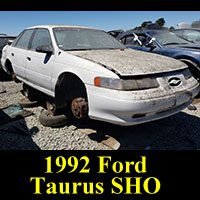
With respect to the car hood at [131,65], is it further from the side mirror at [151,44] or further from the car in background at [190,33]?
the car in background at [190,33]

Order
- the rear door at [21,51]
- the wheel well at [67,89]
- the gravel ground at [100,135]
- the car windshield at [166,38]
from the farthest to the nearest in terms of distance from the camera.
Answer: the car windshield at [166,38]
the rear door at [21,51]
the wheel well at [67,89]
the gravel ground at [100,135]

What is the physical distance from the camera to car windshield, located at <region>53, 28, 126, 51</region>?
2.68 metres

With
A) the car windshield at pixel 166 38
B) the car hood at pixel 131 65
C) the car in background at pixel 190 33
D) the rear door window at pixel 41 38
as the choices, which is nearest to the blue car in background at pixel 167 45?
the car windshield at pixel 166 38

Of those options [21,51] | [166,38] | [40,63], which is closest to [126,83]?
[40,63]

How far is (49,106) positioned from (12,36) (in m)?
4.41

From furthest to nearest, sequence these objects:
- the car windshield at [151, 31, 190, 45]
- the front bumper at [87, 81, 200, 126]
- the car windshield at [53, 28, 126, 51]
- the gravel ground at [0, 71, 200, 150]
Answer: the car windshield at [151, 31, 190, 45], the car windshield at [53, 28, 126, 51], the gravel ground at [0, 71, 200, 150], the front bumper at [87, 81, 200, 126]

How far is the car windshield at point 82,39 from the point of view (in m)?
2.68

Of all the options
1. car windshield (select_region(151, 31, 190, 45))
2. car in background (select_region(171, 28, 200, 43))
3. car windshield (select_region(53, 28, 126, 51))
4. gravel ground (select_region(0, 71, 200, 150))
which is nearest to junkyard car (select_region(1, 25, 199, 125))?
car windshield (select_region(53, 28, 126, 51))

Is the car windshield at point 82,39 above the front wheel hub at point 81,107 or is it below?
above

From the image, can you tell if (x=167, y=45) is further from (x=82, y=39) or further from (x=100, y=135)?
(x=100, y=135)

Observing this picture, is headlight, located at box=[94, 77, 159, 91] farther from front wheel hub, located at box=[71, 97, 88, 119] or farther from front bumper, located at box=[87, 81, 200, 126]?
front wheel hub, located at box=[71, 97, 88, 119]

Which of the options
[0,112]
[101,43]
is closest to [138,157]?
[101,43]

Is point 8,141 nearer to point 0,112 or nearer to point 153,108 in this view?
point 0,112

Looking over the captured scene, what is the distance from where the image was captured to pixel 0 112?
325 cm
